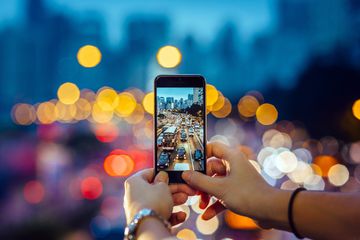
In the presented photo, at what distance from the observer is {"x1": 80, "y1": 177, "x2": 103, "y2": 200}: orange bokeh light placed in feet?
58.5

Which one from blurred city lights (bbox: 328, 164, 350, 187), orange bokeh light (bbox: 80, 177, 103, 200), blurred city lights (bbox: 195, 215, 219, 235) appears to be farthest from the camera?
blurred city lights (bbox: 328, 164, 350, 187)

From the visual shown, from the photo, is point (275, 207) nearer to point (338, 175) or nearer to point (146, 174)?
point (146, 174)

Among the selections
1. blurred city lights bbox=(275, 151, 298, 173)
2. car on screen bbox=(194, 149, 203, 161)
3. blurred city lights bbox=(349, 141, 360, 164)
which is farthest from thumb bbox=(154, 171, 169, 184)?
blurred city lights bbox=(349, 141, 360, 164)

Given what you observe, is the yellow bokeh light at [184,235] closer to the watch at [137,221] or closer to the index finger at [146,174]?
the watch at [137,221]

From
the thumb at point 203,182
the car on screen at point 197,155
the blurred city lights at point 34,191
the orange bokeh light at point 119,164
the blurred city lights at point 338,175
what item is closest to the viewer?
the thumb at point 203,182

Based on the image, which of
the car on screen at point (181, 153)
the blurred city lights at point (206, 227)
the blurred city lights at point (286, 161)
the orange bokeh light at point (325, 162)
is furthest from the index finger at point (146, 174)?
the orange bokeh light at point (325, 162)

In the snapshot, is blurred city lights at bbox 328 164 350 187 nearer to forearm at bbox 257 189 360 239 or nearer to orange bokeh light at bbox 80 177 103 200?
orange bokeh light at bbox 80 177 103 200

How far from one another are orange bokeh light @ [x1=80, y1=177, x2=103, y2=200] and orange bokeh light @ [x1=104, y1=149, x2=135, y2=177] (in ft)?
2.09

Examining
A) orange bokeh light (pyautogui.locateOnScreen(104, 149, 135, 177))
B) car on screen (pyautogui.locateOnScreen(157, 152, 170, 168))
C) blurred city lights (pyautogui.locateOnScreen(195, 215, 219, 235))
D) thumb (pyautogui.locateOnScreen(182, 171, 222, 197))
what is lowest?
orange bokeh light (pyautogui.locateOnScreen(104, 149, 135, 177))

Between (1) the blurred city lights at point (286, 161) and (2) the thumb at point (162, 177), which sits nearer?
(2) the thumb at point (162, 177)

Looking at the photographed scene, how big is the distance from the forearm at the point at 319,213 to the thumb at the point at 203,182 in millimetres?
157

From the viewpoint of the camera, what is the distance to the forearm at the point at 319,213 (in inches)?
59.4

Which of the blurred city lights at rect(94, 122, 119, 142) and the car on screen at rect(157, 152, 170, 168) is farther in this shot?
the blurred city lights at rect(94, 122, 119, 142)

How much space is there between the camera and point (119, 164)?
20.8 m
